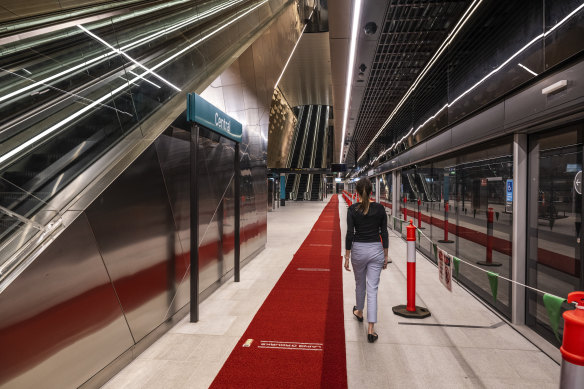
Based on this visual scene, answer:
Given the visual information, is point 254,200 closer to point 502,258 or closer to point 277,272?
point 277,272

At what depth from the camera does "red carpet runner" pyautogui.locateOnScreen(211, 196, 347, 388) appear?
2.58 meters

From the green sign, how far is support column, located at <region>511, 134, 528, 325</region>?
11.9ft

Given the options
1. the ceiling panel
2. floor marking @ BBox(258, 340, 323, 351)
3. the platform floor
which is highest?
the ceiling panel

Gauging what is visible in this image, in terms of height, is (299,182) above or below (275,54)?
below

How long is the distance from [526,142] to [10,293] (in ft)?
15.6

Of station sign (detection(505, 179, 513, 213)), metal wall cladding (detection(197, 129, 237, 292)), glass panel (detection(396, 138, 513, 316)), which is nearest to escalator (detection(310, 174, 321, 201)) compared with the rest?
glass panel (detection(396, 138, 513, 316))

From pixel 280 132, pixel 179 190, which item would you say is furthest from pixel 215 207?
pixel 280 132

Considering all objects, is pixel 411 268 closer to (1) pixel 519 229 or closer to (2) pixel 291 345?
(1) pixel 519 229

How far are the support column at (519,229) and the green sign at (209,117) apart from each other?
364 cm

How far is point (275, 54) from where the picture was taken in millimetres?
8328

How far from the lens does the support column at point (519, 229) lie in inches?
143

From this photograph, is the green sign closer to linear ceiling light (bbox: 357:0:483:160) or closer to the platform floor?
the platform floor

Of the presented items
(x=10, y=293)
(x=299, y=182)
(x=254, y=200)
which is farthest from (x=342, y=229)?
(x=299, y=182)

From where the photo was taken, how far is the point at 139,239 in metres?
3.05
